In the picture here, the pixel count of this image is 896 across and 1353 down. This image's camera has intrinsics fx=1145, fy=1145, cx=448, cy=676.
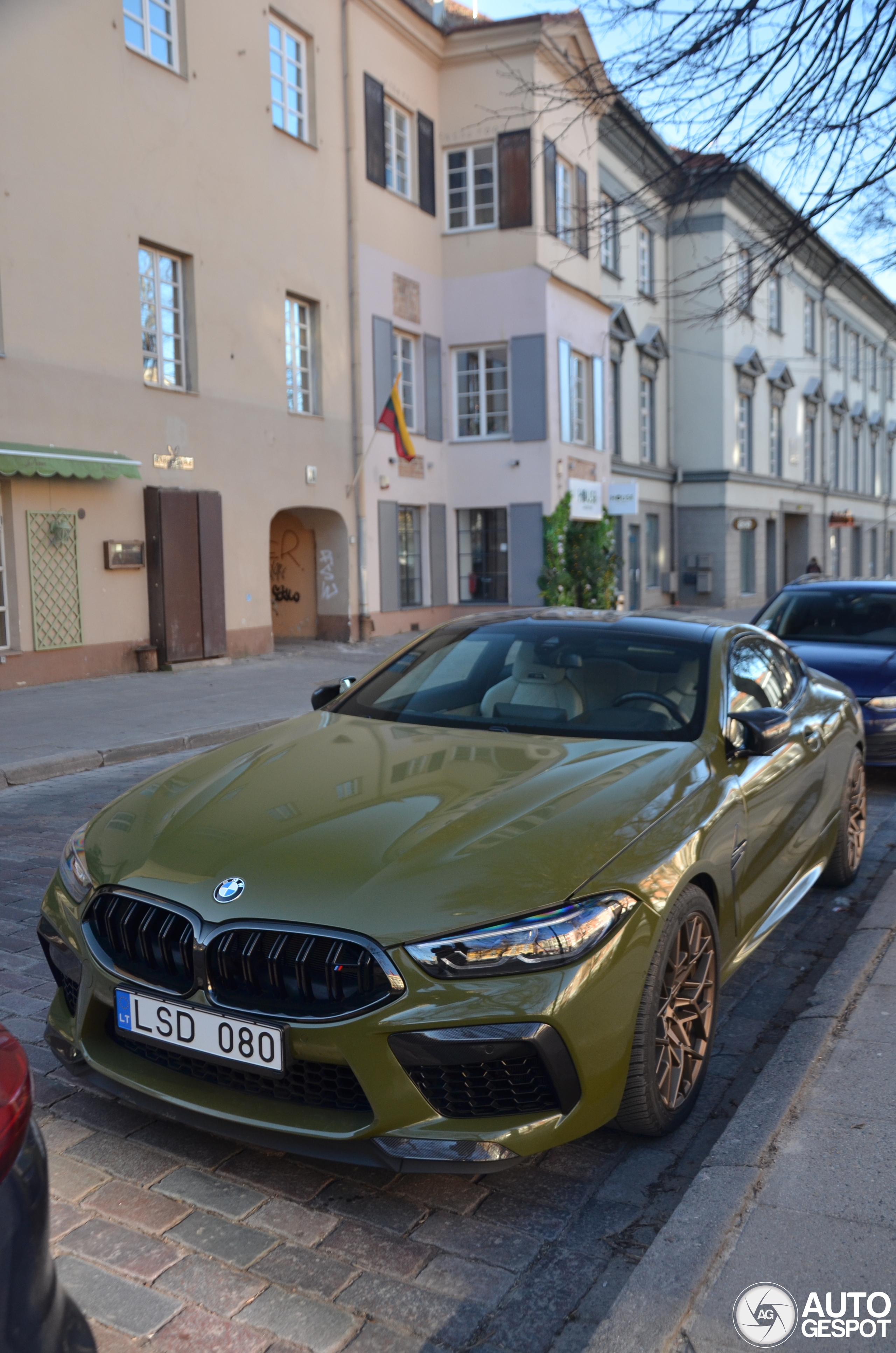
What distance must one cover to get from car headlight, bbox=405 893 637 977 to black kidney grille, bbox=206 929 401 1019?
0.13 m

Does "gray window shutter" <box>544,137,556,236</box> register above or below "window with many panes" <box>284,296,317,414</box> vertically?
above

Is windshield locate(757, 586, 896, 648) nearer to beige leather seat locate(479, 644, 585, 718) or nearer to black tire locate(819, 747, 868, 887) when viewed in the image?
black tire locate(819, 747, 868, 887)

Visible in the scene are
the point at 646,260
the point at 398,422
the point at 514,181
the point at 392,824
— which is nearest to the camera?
the point at 392,824

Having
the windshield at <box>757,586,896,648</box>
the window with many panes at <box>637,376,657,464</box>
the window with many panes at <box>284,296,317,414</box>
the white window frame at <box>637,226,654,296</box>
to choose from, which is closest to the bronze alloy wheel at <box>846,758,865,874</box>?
the windshield at <box>757,586,896,648</box>

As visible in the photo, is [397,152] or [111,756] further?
[397,152]

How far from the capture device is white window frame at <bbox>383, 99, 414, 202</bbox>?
69.8 ft

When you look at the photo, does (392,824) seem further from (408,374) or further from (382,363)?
(408,374)

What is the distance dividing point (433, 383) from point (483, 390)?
3.71 ft

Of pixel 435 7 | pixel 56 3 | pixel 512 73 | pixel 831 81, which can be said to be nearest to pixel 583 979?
pixel 831 81

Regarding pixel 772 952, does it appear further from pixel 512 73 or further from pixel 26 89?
pixel 26 89

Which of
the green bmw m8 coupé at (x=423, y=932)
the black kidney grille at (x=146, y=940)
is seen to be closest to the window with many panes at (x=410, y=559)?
the green bmw m8 coupé at (x=423, y=932)

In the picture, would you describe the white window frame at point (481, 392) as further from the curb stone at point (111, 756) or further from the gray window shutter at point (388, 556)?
the curb stone at point (111, 756)

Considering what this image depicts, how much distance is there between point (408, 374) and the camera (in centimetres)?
2269

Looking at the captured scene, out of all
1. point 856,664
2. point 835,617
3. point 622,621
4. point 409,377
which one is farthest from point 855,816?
point 409,377
